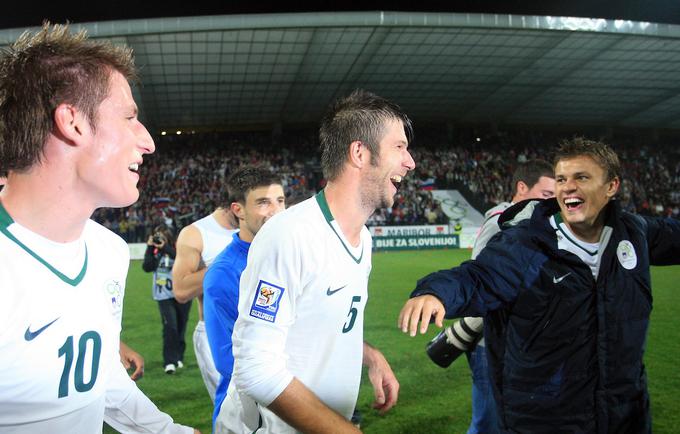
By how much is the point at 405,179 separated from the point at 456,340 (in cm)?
3044

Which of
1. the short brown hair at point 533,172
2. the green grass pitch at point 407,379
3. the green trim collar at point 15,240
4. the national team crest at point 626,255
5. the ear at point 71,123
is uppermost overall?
the short brown hair at point 533,172

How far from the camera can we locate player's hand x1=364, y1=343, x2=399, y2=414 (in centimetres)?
239

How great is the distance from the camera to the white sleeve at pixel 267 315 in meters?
1.98

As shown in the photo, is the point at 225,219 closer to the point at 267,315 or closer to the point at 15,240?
the point at 267,315

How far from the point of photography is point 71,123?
166 centimetres

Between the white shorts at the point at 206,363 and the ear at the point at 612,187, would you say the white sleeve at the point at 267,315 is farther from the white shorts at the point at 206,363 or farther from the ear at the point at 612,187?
the white shorts at the point at 206,363

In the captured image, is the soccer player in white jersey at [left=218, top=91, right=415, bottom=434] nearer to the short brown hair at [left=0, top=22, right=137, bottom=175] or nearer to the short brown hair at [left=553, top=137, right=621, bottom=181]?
the short brown hair at [left=0, top=22, right=137, bottom=175]

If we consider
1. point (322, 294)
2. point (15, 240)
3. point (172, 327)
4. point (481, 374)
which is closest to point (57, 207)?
point (15, 240)

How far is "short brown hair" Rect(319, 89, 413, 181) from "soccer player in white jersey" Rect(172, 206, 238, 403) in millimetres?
2407

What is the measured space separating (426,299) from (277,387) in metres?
0.73

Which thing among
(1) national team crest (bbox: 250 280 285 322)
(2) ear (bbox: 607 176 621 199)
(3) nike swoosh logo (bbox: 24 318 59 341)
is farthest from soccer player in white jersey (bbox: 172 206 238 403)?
(3) nike swoosh logo (bbox: 24 318 59 341)

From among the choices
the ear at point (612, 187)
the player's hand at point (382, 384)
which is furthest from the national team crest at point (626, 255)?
the player's hand at point (382, 384)

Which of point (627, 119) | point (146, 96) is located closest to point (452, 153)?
point (627, 119)

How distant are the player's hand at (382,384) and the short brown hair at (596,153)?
1.77 metres
